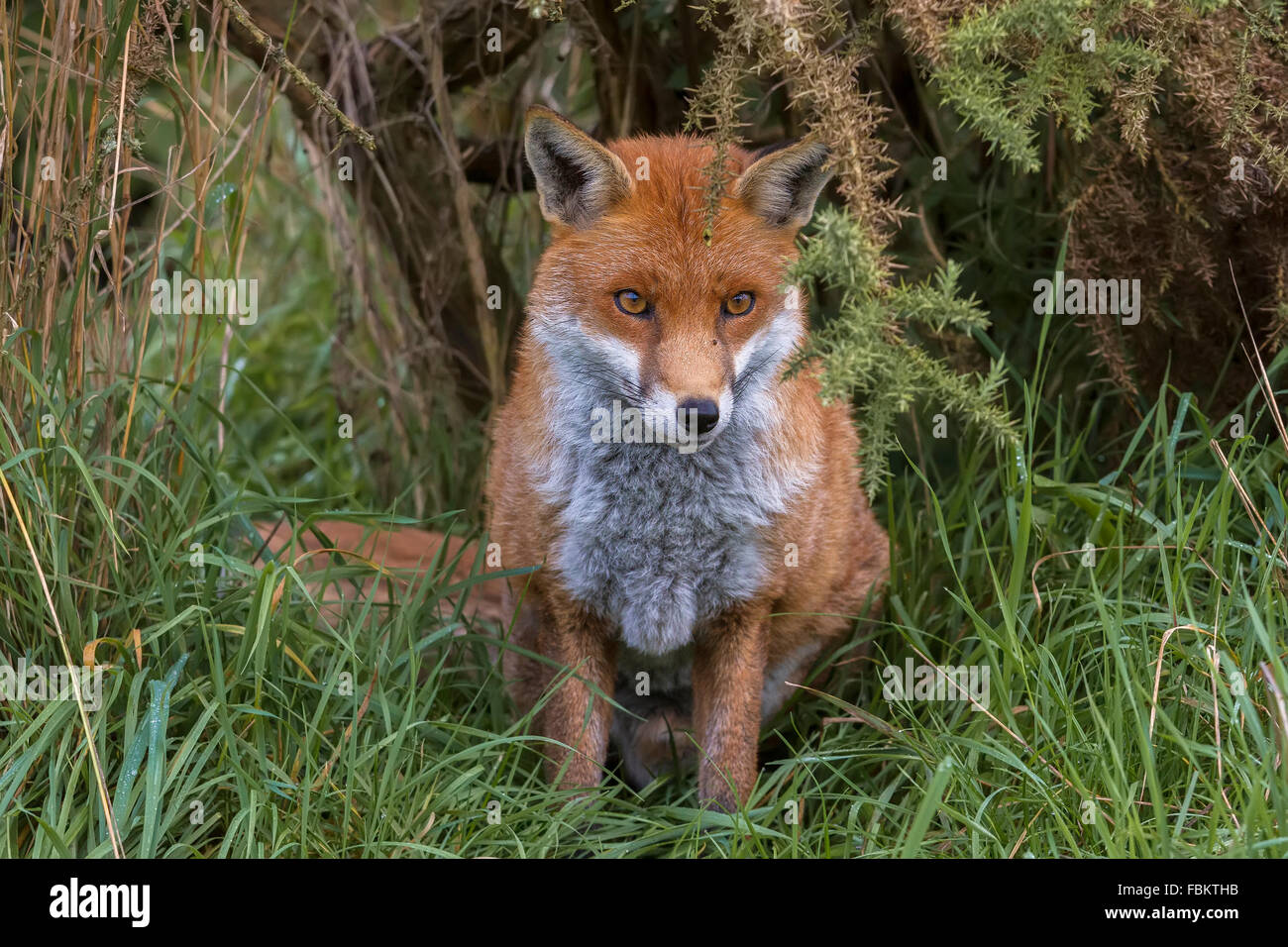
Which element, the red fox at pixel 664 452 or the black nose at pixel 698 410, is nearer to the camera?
the black nose at pixel 698 410

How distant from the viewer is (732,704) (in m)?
3.36

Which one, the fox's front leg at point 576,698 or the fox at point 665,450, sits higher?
the fox at point 665,450

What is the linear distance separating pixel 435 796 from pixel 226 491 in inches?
46.0

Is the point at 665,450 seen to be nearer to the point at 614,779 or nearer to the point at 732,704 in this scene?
the point at 732,704

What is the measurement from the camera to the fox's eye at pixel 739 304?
10.0 feet

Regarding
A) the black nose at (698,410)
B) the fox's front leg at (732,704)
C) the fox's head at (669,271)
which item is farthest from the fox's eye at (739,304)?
the fox's front leg at (732,704)

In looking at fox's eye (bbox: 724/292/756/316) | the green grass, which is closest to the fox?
fox's eye (bbox: 724/292/756/316)

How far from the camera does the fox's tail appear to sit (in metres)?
3.60

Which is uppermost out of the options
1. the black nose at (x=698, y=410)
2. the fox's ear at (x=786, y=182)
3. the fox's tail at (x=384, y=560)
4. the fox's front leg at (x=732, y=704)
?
the fox's ear at (x=786, y=182)

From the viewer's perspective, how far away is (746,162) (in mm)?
3213

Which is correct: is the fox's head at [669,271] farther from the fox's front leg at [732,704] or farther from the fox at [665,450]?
the fox's front leg at [732,704]

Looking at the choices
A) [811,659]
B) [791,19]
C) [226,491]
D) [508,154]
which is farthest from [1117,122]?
[226,491]

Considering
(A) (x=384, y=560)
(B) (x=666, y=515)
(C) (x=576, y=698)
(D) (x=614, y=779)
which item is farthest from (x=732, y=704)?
(A) (x=384, y=560)
